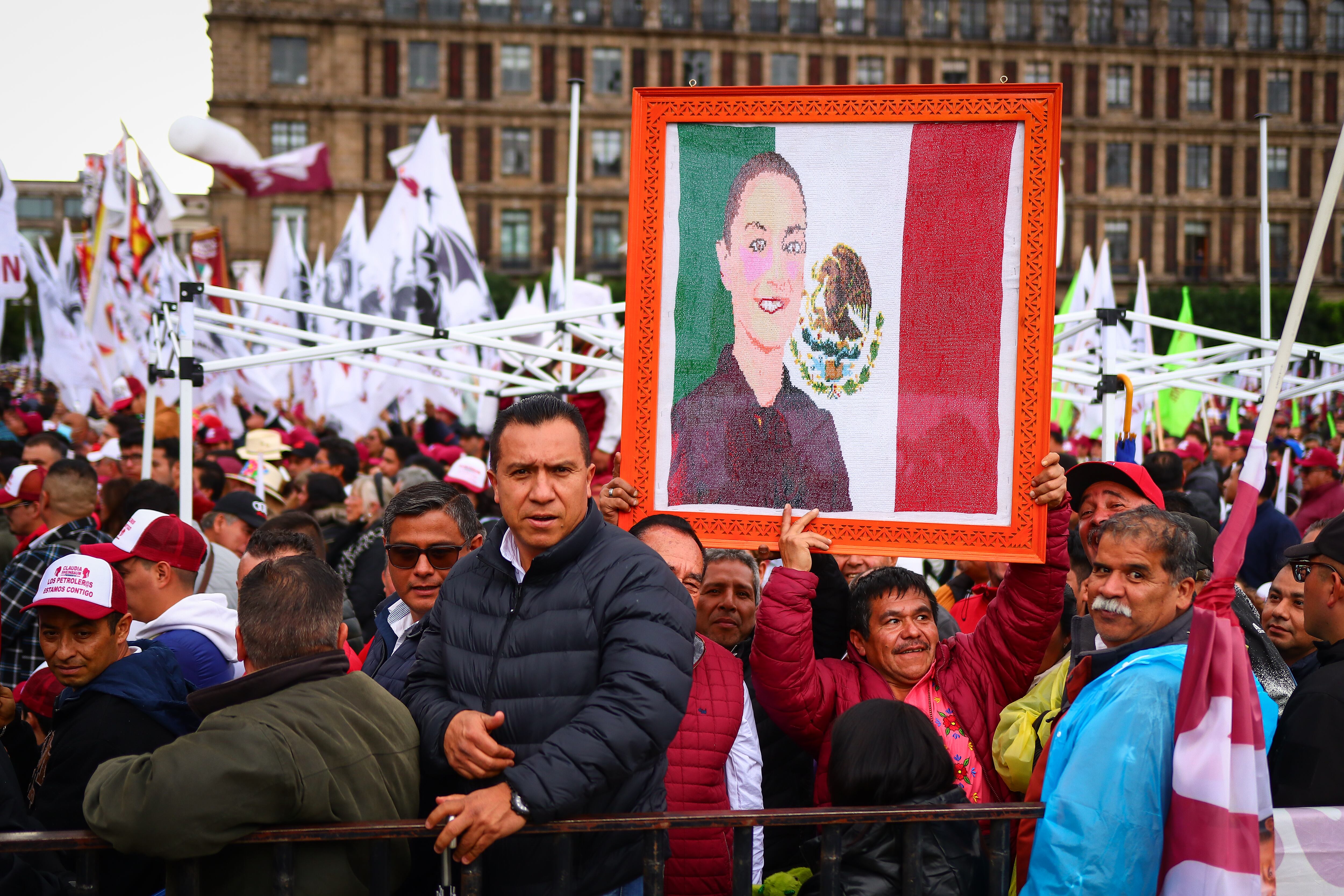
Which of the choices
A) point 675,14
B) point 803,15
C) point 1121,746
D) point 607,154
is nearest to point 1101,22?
point 803,15

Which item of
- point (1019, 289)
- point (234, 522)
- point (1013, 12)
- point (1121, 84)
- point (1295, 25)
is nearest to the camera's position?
point (1019, 289)

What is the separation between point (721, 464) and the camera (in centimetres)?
338

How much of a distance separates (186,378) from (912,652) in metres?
4.94

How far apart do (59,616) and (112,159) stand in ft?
34.1

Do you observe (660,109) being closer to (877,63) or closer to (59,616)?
(59,616)

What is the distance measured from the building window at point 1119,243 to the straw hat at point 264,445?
59.0 m

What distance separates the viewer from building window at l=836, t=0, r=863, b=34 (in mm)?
61781

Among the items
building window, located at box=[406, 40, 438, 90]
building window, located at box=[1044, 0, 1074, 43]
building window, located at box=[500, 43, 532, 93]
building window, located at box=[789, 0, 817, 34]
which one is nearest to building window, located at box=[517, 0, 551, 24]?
building window, located at box=[500, 43, 532, 93]

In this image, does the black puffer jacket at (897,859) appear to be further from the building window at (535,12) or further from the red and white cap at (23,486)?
the building window at (535,12)

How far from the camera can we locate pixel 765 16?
61062 mm

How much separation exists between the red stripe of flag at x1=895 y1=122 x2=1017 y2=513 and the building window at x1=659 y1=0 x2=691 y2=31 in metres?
60.6

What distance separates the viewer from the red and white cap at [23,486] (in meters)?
6.46

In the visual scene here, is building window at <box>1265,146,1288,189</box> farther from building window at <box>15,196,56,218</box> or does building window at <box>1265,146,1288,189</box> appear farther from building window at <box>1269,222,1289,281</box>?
building window at <box>15,196,56,218</box>

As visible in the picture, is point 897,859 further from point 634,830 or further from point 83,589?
point 83,589
